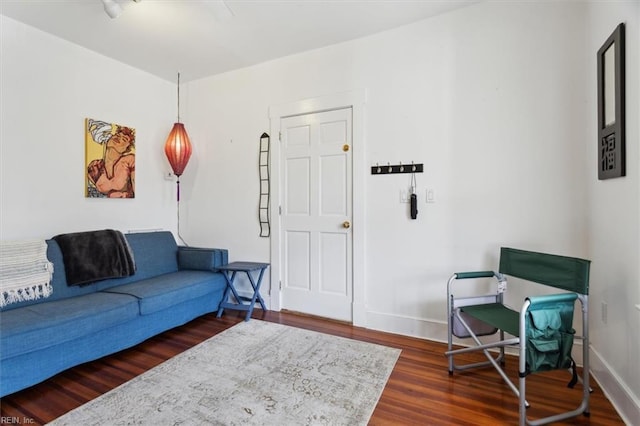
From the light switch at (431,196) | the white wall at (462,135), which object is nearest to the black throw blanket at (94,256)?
the white wall at (462,135)

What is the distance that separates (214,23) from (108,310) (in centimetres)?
248

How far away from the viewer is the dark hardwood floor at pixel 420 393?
1690 mm

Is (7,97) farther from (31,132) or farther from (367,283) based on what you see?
(367,283)

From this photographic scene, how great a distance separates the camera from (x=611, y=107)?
182 centimetres

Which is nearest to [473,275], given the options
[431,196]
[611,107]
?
[431,196]

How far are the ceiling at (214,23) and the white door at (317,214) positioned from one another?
0.73 metres

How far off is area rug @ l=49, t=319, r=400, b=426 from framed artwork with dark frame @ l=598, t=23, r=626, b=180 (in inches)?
73.7

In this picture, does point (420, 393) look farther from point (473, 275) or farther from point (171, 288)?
point (171, 288)

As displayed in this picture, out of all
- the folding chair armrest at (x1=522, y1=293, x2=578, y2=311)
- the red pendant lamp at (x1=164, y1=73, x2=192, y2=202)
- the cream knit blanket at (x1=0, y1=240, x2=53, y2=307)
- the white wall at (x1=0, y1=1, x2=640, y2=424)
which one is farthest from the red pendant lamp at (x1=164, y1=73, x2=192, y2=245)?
the folding chair armrest at (x1=522, y1=293, x2=578, y2=311)

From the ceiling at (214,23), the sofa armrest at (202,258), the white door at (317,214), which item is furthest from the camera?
the sofa armrest at (202,258)

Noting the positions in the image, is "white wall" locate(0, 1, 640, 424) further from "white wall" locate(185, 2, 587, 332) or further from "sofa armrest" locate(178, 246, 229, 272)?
"sofa armrest" locate(178, 246, 229, 272)

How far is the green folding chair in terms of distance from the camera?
1568 mm

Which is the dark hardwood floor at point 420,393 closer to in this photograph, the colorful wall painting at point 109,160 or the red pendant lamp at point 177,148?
the colorful wall painting at point 109,160

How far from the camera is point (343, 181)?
3061mm
